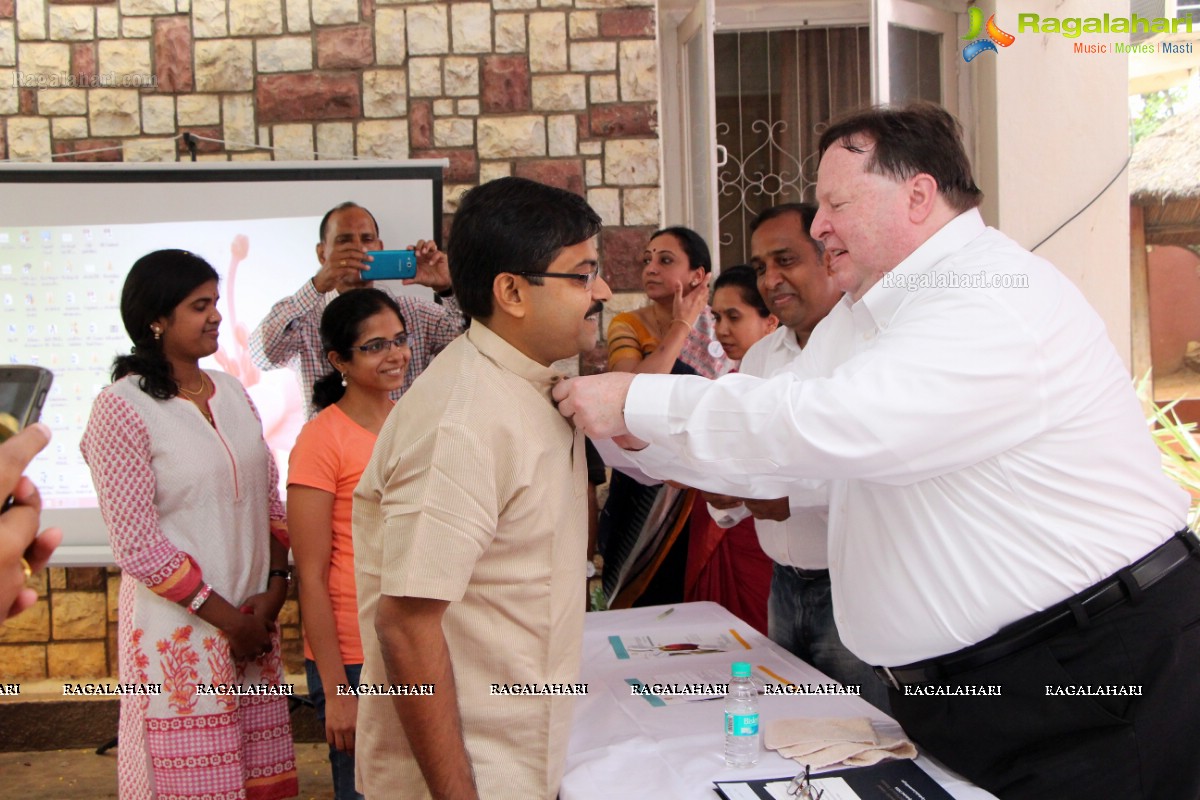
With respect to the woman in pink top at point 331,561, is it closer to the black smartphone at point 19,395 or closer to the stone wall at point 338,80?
the black smartphone at point 19,395

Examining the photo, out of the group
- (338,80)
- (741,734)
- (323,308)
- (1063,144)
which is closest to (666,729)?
(741,734)

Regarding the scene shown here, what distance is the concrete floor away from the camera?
3719mm

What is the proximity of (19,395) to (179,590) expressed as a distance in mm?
1606

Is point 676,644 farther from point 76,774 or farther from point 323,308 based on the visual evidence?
point 76,774

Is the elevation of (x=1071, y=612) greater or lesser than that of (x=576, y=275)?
lesser

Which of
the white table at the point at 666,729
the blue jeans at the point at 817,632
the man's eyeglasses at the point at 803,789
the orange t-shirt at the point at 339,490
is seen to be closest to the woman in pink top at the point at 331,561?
the orange t-shirt at the point at 339,490

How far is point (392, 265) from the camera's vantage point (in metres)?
3.67

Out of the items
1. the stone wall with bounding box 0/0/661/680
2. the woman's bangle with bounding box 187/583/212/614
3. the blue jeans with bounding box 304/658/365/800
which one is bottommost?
the blue jeans with bounding box 304/658/365/800

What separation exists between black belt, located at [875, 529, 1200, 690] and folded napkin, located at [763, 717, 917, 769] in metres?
0.15

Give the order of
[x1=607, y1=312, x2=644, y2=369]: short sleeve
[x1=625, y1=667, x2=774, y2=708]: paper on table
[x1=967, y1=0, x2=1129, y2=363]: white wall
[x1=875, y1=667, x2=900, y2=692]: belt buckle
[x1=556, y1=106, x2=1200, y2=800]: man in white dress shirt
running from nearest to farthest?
[x1=556, y1=106, x2=1200, y2=800]: man in white dress shirt → [x1=875, y1=667, x2=900, y2=692]: belt buckle → [x1=625, y1=667, x2=774, y2=708]: paper on table → [x1=607, y1=312, x2=644, y2=369]: short sleeve → [x1=967, y1=0, x2=1129, y2=363]: white wall

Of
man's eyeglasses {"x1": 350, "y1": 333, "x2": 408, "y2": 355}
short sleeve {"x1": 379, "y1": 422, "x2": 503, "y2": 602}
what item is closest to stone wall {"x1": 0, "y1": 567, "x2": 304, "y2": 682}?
man's eyeglasses {"x1": 350, "y1": 333, "x2": 408, "y2": 355}

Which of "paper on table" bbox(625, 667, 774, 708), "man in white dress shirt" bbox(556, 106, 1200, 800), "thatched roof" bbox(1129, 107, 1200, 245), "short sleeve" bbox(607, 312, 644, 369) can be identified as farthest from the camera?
"thatched roof" bbox(1129, 107, 1200, 245)

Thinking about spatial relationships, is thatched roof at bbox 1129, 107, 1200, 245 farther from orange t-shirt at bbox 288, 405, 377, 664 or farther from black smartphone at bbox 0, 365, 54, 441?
black smartphone at bbox 0, 365, 54, 441

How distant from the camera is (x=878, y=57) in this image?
13.5 ft
